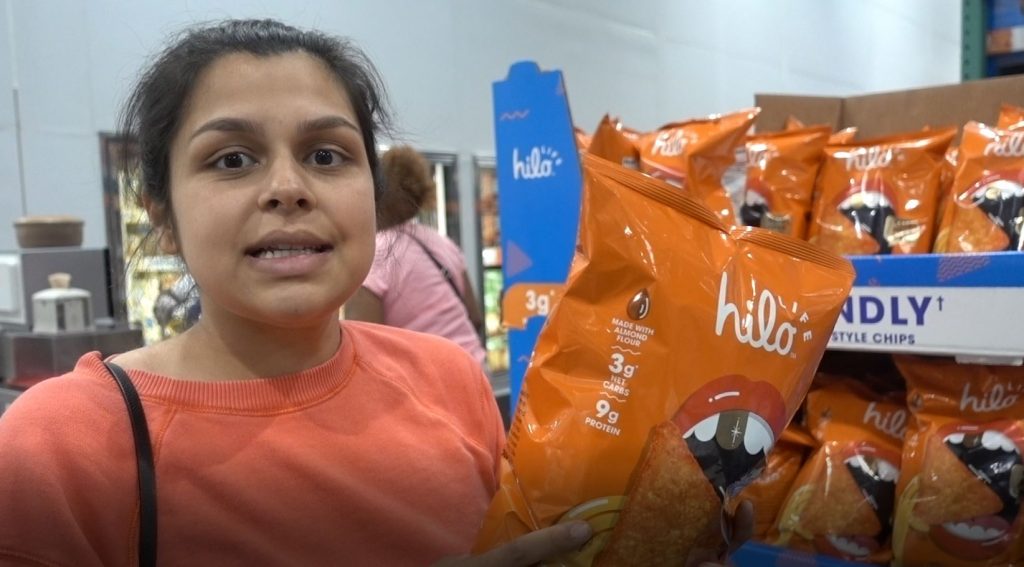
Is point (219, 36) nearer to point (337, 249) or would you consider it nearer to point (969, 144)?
point (337, 249)

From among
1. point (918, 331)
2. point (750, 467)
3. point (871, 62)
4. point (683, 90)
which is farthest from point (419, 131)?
point (871, 62)

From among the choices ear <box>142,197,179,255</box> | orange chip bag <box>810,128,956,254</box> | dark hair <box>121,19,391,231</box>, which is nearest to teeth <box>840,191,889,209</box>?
orange chip bag <box>810,128,956,254</box>

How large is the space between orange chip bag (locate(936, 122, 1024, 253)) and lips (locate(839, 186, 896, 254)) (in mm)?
93

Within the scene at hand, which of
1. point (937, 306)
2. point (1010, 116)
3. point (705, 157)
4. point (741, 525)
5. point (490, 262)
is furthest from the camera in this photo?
point (490, 262)

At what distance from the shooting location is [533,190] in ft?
6.04

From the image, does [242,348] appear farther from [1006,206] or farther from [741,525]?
[1006,206]

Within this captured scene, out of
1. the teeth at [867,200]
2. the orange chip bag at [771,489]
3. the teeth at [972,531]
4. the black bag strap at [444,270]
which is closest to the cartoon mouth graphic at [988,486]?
the teeth at [972,531]

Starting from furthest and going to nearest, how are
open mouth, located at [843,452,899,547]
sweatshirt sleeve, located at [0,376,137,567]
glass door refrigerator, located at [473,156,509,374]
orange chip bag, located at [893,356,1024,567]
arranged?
glass door refrigerator, located at [473,156,509,374]
open mouth, located at [843,452,899,547]
orange chip bag, located at [893,356,1024,567]
sweatshirt sleeve, located at [0,376,137,567]

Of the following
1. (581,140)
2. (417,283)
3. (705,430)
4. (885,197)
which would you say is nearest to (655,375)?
(705,430)

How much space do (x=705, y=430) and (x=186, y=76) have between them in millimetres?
651

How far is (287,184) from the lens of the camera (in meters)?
0.83

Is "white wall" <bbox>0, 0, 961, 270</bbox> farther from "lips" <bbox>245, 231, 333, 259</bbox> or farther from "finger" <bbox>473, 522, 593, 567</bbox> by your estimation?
"finger" <bbox>473, 522, 593, 567</bbox>

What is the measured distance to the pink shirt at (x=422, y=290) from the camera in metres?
2.78

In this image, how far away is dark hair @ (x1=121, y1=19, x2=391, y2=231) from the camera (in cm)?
91
